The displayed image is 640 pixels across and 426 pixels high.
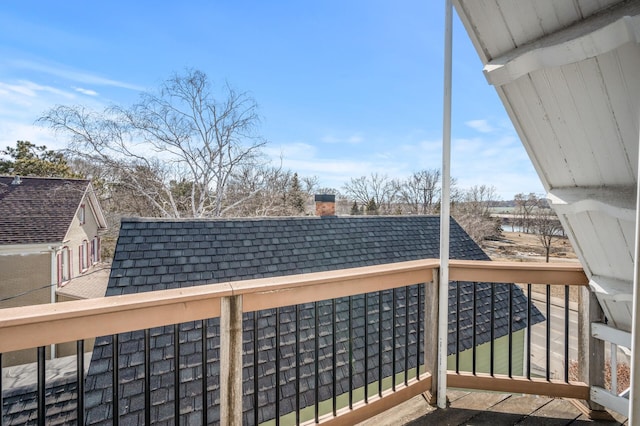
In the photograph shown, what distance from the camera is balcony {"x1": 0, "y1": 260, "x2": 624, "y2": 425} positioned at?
113 centimetres

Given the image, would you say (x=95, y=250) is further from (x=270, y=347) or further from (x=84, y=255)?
(x=270, y=347)

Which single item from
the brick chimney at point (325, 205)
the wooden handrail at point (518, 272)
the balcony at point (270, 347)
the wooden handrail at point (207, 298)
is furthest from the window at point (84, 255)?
the wooden handrail at point (518, 272)

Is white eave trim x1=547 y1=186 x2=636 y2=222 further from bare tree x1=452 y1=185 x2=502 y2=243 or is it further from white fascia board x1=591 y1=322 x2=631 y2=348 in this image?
bare tree x1=452 y1=185 x2=502 y2=243

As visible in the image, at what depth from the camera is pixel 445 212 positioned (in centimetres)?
186

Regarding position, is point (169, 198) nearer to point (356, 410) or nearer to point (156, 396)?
point (156, 396)

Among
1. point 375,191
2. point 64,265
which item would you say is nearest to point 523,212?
point 375,191

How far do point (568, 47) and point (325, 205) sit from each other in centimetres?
637

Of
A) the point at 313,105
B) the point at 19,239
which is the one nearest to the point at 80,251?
the point at 19,239

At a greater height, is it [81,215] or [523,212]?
[523,212]

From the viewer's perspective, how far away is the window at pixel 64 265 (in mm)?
10688

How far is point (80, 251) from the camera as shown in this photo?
43.9 feet

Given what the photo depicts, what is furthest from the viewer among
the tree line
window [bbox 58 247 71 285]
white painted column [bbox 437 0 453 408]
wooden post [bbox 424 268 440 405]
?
the tree line

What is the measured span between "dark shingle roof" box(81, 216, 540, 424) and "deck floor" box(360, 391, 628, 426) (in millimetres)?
403

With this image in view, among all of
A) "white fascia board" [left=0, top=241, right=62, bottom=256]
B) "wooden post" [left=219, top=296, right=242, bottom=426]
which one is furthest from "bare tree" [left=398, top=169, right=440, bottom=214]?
"wooden post" [left=219, top=296, right=242, bottom=426]
